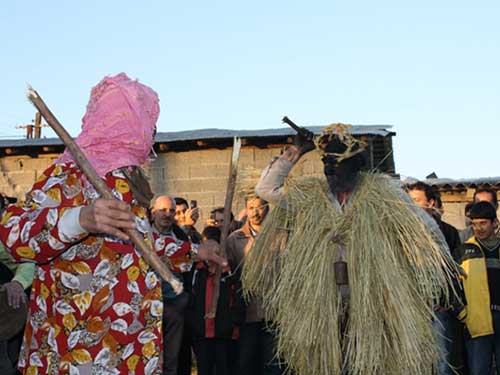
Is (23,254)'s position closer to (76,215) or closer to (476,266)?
(76,215)

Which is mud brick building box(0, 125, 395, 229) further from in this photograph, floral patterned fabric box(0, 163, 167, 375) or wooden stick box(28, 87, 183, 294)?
wooden stick box(28, 87, 183, 294)

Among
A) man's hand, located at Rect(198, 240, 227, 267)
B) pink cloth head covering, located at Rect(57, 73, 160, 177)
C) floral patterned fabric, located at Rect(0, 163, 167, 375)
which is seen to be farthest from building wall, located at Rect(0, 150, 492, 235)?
floral patterned fabric, located at Rect(0, 163, 167, 375)

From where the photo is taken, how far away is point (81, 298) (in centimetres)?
295

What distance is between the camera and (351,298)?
4.38 meters

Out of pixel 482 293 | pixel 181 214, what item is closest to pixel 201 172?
pixel 181 214

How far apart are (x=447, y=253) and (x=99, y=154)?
2.34 meters

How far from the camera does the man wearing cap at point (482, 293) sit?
685cm

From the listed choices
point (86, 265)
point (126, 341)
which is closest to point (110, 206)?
point (86, 265)

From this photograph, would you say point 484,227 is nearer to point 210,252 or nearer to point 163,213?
point 163,213

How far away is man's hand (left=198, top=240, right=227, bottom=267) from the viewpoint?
3.52m

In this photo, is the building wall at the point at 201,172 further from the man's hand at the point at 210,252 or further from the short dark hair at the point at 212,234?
the man's hand at the point at 210,252

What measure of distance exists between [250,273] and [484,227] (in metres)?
2.72

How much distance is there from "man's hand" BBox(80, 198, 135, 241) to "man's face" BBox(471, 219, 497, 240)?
477cm

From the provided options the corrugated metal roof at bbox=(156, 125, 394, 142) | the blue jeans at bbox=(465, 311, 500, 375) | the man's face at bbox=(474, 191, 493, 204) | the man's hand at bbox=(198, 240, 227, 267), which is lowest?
the blue jeans at bbox=(465, 311, 500, 375)
